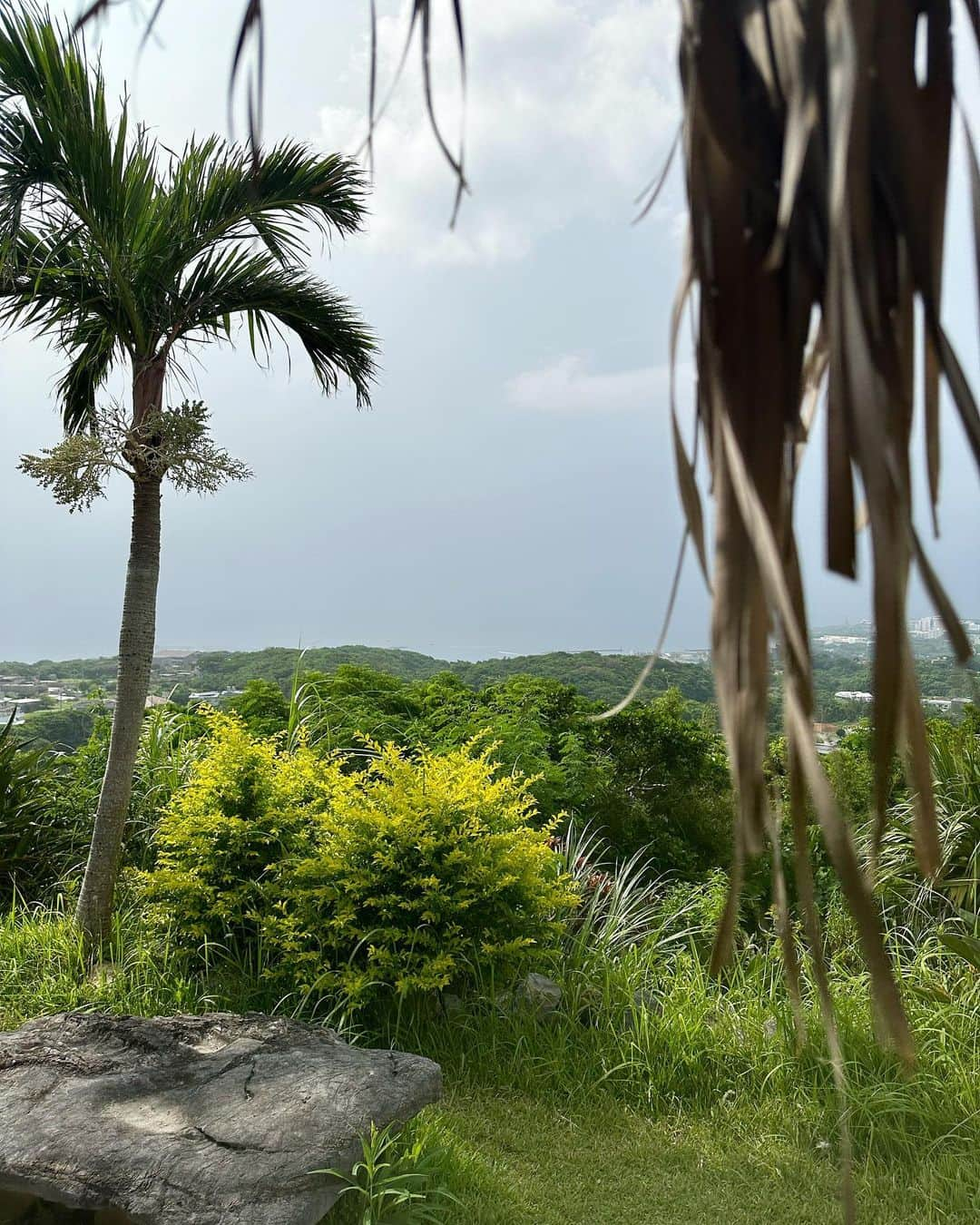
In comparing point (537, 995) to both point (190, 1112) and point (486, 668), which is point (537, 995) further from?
Result: point (486, 668)

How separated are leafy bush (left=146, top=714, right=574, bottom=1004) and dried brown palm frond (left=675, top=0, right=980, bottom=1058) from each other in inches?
148

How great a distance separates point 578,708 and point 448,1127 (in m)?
3.95

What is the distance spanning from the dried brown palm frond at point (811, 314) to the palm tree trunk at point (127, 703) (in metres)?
4.90

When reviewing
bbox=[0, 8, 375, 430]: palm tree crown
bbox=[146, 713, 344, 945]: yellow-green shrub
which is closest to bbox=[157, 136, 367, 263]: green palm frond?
bbox=[0, 8, 375, 430]: palm tree crown

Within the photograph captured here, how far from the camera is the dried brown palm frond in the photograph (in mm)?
596

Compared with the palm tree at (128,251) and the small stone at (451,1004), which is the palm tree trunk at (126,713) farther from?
the small stone at (451,1004)

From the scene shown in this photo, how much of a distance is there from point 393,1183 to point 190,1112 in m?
0.68

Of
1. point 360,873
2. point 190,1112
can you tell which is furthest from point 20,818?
point 190,1112

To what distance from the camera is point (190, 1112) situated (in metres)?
3.06

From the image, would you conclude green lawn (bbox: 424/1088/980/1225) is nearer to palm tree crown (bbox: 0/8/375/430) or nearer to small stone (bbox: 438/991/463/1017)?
small stone (bbox: 438/991/463/1017)

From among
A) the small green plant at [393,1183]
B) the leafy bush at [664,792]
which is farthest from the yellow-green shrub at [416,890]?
the leafy bush at [664,792]

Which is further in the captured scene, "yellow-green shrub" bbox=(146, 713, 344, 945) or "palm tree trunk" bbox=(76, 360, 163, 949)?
"palm tree trunk" bbox=(76, 360, 163, 949)

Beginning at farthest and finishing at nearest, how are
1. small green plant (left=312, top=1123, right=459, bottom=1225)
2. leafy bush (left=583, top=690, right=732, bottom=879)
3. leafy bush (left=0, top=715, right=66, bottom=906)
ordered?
1. leafy bush (left=583, top=690, right=732, bottom=879)
2. leafy bush (left=0, top=715, right=66, bottom=906)
3. small green plant (left=312, top=1123, right=459, bottom=1225)

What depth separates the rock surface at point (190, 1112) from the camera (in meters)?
2.73
